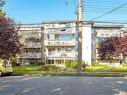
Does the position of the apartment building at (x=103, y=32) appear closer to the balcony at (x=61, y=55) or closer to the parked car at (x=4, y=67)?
the balcony at (x=61, y=55)

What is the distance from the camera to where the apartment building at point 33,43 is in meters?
88.1

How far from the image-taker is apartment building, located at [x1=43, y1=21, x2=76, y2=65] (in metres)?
83.7

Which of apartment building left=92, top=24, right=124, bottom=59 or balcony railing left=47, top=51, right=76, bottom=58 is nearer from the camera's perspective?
balcony railing left=47, top=51, right=76, bottom=58

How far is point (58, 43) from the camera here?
85.1m

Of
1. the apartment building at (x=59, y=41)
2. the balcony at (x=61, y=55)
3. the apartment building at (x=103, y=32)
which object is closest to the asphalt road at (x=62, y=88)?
the balcony at (x=61, y=55)

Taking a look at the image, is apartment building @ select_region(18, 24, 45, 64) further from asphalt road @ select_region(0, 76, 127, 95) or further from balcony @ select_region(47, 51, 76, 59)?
asphalt road @ select_region(0, 76, 127, 95)

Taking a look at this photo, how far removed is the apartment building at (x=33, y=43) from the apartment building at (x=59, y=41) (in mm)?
2262

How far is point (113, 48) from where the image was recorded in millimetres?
84438

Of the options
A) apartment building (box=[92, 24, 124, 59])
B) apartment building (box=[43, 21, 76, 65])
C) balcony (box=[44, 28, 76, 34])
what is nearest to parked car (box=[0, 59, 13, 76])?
apartment building (box=[43, 21, 76, 65])

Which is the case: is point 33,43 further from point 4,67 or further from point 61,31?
point 4,67

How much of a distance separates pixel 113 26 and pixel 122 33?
11.0 feet

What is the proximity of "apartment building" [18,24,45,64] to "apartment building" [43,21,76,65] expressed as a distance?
2.26 m

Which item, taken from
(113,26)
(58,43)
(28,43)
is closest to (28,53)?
(28,43)

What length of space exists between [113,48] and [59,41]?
38.6 ft
